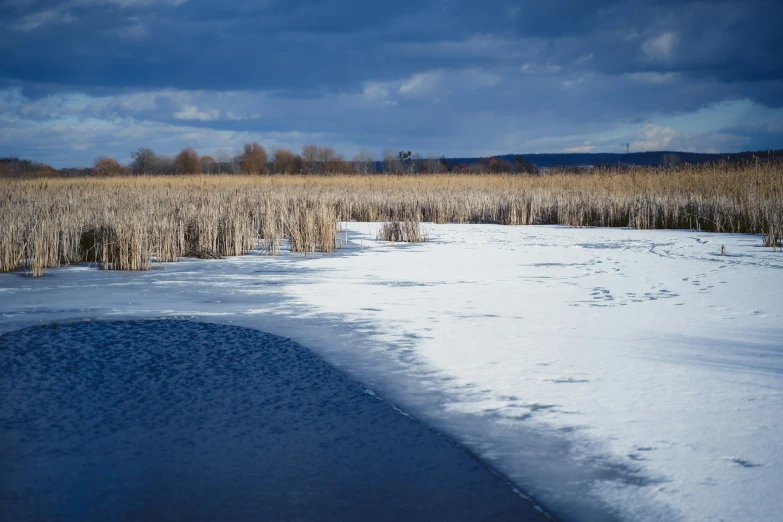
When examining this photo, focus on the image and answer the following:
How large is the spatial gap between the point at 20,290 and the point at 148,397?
4.15 m

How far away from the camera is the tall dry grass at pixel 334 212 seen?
9102 mm

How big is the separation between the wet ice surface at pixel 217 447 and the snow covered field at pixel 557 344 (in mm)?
261

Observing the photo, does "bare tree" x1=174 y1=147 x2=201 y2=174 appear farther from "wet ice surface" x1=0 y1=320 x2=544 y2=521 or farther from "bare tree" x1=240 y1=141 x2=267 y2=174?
"wet ice surface" x1=0 y1=320 x2=544 y2=521

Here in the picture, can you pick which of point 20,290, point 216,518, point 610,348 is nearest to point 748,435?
point 610,348

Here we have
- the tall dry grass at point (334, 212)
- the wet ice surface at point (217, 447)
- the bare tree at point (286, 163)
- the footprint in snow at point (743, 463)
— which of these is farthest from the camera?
the bare tree at point (286, 163)

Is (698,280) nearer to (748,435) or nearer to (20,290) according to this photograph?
(748,435)

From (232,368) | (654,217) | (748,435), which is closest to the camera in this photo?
(748,435)

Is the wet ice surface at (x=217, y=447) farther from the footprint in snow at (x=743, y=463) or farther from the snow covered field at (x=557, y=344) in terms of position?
the footprint in snow at (x=743, y=463)

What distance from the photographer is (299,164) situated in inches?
2105

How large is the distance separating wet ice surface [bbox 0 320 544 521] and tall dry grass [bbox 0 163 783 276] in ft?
15.9

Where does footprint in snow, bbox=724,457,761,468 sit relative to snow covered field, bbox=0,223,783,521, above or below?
below

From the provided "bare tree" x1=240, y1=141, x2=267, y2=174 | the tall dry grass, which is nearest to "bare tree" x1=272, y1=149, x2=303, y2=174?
"bare tree" x1=240, y1=141, x2=267, y2=174

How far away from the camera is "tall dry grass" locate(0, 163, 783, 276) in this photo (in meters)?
9.10

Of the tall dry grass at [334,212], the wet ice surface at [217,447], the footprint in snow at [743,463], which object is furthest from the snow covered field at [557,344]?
the tall dry grass at [334,212]
